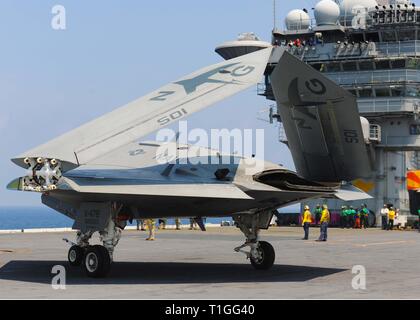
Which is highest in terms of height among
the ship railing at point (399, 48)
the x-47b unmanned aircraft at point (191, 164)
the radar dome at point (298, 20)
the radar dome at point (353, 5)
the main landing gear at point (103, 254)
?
the radar dome at point (353, 5)

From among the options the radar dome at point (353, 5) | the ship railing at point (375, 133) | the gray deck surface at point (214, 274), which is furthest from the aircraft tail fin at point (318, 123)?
the radar dome at point (353, 5)

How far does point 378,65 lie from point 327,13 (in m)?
6.55

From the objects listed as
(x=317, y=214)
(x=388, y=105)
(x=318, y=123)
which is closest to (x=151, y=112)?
(x=318, y=123)

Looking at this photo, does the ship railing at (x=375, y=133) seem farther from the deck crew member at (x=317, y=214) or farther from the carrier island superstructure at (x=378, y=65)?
the deck crew member at (x=317, y=214)

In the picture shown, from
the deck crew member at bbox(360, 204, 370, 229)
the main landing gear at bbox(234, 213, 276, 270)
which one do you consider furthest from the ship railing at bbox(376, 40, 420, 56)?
the main landing gear at bbox(234, 213, 276, 270)

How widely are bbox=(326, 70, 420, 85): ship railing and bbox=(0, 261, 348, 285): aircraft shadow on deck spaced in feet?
142

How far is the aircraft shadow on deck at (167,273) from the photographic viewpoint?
701 inches

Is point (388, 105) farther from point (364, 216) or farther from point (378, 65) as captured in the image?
point (364, 216)

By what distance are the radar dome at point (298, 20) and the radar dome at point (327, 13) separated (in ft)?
5.26

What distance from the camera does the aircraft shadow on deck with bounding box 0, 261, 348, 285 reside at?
17.8 metres

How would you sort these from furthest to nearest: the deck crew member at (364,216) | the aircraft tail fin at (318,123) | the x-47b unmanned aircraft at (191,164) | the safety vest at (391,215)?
the deck crew member at (364,216) < the safety vest at (391,215) < the aircraft tail fin at (318,123) < the x-47b unmanned aircraft at (191,164)

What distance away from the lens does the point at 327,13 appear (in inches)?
2522

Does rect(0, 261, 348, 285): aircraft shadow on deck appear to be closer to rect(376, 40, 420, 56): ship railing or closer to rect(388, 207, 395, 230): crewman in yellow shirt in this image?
rect(388, 207, 395, 230): crewman in yellow shirt

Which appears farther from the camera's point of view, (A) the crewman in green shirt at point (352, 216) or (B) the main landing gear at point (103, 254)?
(A) the crewman in green shirt at point (352, 216)
